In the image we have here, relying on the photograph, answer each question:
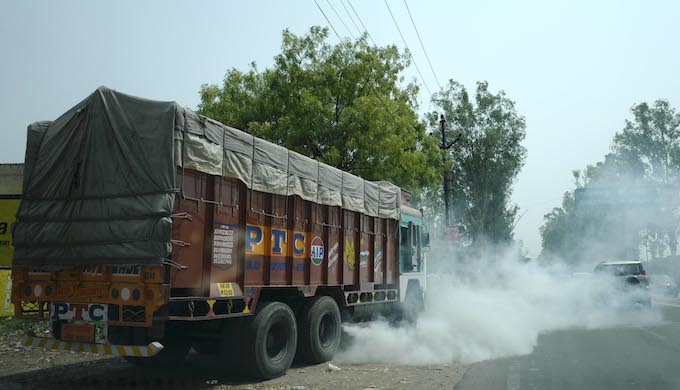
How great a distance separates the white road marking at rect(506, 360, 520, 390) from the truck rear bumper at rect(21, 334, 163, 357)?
4539 mm

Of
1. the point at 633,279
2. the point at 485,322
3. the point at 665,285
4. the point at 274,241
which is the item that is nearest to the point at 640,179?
the point at 665,285

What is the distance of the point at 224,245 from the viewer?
21.5ft

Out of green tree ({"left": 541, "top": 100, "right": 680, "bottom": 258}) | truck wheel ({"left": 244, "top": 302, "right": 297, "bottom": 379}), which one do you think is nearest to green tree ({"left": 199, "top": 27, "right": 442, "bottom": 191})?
truck wheel ({"left": 244, "top": 302, "right": 297, "bottom": 379})

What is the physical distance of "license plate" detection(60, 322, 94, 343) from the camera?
237 inches

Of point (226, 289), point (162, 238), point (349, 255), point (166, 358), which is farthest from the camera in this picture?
point (349, 255)

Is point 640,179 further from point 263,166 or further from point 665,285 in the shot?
point 263,166

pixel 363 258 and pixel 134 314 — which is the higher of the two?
pixel 363 258

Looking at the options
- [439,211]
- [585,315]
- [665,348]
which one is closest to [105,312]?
[665,348]

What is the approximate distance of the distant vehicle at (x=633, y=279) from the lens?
17656mm

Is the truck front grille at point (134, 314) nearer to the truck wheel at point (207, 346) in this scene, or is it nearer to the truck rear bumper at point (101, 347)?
the truck rear bumper at point (101, 347)

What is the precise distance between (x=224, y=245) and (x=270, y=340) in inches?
70.3

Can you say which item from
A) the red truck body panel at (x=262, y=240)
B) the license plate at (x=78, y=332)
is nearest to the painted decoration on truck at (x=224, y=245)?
the red truck body panel at (x=262, y=240)

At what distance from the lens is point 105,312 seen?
595 centimetres

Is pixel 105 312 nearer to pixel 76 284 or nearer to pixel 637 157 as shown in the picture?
pixel 76 284
